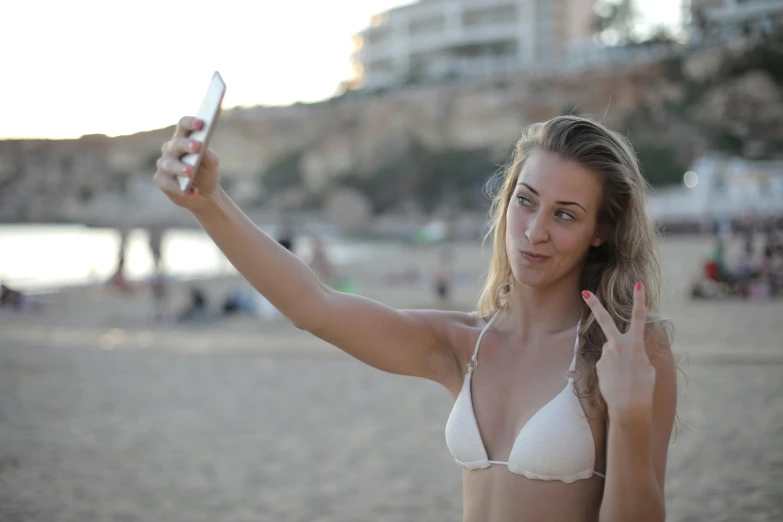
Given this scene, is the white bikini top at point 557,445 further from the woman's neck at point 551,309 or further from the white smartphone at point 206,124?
the white smartphone at point 206,124

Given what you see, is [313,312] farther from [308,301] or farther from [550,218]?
[550,218]

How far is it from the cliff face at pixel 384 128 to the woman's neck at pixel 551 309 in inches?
1008

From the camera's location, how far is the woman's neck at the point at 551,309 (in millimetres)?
1912

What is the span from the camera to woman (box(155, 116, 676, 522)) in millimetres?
1534

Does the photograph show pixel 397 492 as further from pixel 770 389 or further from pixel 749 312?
pixel 749 312

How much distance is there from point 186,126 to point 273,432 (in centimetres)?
478

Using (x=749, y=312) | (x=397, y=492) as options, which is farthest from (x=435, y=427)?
(x=749, y=312)

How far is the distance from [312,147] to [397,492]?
71.4 metres

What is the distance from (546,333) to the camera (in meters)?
1.91

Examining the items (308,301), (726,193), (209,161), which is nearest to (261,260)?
(308,301)

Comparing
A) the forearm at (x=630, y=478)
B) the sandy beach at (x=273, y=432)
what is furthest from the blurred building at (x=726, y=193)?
the forearm at (x=630, y=478)

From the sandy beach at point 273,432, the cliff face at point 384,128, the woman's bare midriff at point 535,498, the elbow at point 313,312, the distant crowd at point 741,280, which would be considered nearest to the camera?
the woman's bare midriff at point 535,498

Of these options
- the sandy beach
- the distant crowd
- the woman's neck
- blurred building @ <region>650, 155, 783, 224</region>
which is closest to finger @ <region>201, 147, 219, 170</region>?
the woman's neck

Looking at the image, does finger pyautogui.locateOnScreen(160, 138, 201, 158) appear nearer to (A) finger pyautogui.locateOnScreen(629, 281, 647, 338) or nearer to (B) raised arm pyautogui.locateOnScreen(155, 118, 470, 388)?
(B) raised arm pyautogui.locateOnScreen(155, 118, 470, 388)
